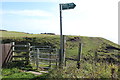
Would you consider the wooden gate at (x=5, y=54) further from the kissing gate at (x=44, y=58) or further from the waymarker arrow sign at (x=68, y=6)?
the waymarker arrow sign at (x=68, y=6)

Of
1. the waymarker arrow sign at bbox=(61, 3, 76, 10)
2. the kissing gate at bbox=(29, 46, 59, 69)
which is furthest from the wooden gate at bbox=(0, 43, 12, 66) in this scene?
the waymarker arrow sign at bbox=(61, 3, 76, 10)

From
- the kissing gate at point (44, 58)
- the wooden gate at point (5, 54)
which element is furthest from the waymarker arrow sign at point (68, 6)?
the wooden gate at point (5, 54)

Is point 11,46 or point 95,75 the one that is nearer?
point 95,75

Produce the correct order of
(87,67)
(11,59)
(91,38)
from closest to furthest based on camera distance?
1. (87,67)
2. (11,59)
3. (91,38)

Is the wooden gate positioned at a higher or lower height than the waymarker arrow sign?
lower

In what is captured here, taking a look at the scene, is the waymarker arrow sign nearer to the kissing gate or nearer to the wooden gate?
the kissing gate

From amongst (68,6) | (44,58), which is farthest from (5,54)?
(68,6)

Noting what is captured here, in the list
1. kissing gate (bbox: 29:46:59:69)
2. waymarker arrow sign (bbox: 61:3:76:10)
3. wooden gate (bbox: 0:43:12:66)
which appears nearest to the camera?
waymarker arrow sign (bbox: 61:3:76:10)

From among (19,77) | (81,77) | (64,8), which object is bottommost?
(19,77)

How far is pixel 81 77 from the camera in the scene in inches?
188

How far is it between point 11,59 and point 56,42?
1493 centimetres

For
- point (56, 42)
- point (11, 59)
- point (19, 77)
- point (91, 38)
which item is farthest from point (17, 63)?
point (91, 38)

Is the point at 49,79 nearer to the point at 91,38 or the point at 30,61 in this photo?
the point at 30,61

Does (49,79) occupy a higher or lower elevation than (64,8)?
lower
